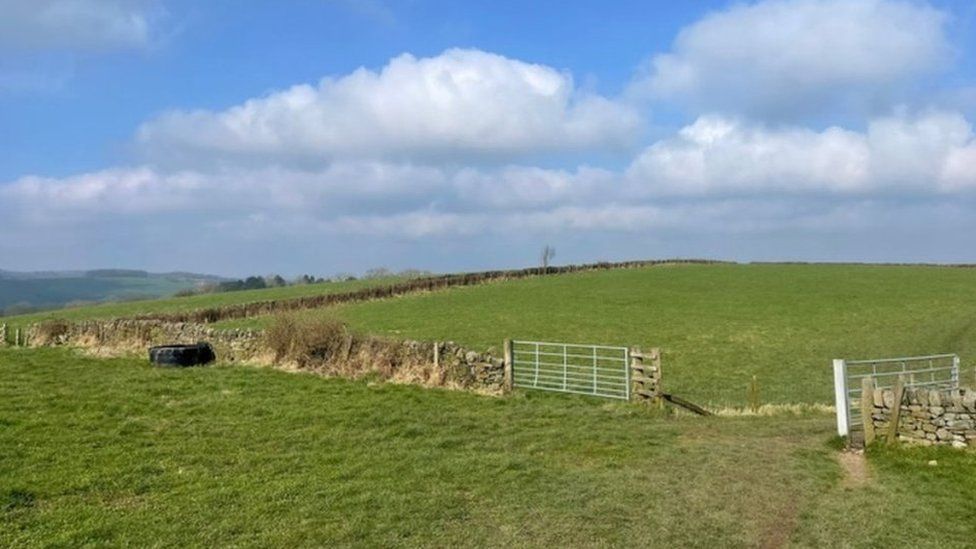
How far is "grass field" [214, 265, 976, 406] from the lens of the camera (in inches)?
971

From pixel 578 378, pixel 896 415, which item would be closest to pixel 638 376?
pixel 578 378

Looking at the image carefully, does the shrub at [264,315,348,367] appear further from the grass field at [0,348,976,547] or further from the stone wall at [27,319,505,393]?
the grass field at [0,348,976,547]

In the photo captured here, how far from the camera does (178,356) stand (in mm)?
20328

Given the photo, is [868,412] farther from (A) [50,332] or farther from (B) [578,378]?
(A) [50,332]

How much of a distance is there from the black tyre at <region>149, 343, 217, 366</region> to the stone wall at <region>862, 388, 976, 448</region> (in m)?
16.8

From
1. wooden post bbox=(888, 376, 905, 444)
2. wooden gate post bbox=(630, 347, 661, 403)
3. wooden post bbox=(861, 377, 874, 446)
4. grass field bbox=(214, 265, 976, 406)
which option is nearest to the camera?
wooden post bbox=(888, 376, 905, 444)

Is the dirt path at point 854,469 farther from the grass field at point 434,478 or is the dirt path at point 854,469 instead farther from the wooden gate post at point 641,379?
the wooden gate post at point 641,379

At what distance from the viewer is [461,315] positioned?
39281mm

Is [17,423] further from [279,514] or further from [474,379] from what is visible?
[474,379]

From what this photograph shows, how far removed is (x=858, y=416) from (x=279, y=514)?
10.4 metres

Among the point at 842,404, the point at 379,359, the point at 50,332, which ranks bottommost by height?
the point at 842,404

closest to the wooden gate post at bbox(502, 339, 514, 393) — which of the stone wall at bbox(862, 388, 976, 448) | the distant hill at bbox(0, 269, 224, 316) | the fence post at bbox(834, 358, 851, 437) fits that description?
the fence post at bbox(834, 358, 851, 437)

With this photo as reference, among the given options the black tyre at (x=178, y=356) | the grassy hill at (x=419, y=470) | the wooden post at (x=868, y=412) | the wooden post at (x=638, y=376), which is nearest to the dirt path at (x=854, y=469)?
the grassy hill at (x=419, y=470)

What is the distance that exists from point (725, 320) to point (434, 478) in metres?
30.2
